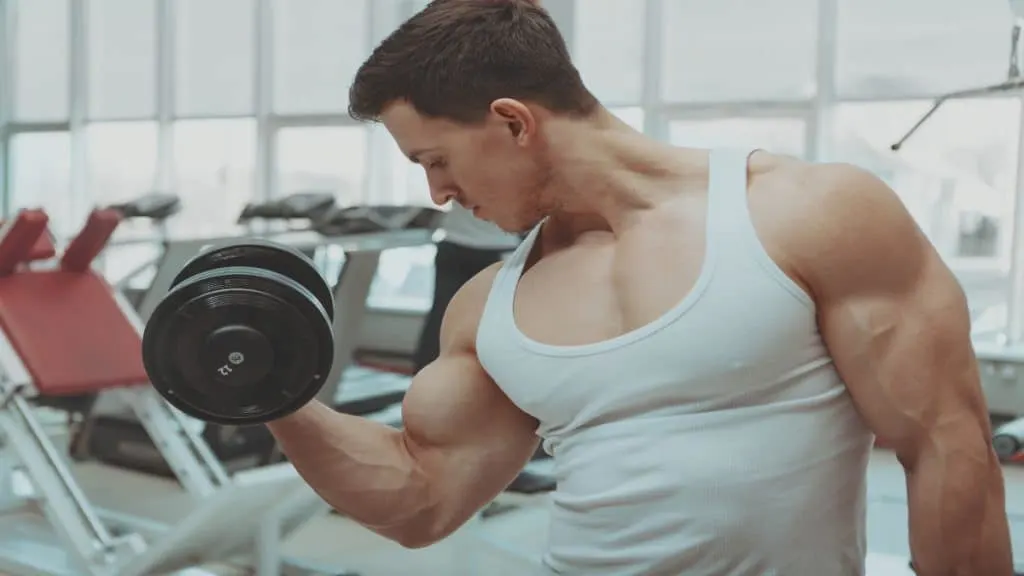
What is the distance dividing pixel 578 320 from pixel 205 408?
12.3 inches

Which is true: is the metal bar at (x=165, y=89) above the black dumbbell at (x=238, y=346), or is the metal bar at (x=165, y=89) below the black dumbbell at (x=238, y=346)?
above

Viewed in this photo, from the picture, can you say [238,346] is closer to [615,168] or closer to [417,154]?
[417,154]

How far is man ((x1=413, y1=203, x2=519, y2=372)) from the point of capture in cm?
299

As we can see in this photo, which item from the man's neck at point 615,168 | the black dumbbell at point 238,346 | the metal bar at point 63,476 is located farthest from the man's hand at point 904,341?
the metal bar at point 63,476

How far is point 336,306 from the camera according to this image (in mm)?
3197

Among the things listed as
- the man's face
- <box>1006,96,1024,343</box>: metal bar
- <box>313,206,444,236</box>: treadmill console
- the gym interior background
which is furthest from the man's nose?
<box>1006,96,1024,343</box>: metal bar

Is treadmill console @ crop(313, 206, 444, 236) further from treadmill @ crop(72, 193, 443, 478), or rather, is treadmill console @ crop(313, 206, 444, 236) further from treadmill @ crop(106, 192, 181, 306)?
treadmill @ crop(106, 192, 181, 306)

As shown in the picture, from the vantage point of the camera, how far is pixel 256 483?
2143 millimetres

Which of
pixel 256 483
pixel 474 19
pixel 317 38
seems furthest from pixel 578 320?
pixel 317 38

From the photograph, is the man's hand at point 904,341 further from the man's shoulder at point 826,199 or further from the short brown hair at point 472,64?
the short brown hair at point 472,64

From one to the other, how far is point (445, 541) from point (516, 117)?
6.83 ft

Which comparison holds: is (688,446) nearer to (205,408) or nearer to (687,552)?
(687,552)

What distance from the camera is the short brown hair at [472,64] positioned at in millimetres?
868

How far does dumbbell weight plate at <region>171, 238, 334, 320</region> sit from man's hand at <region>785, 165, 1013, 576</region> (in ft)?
1.45
